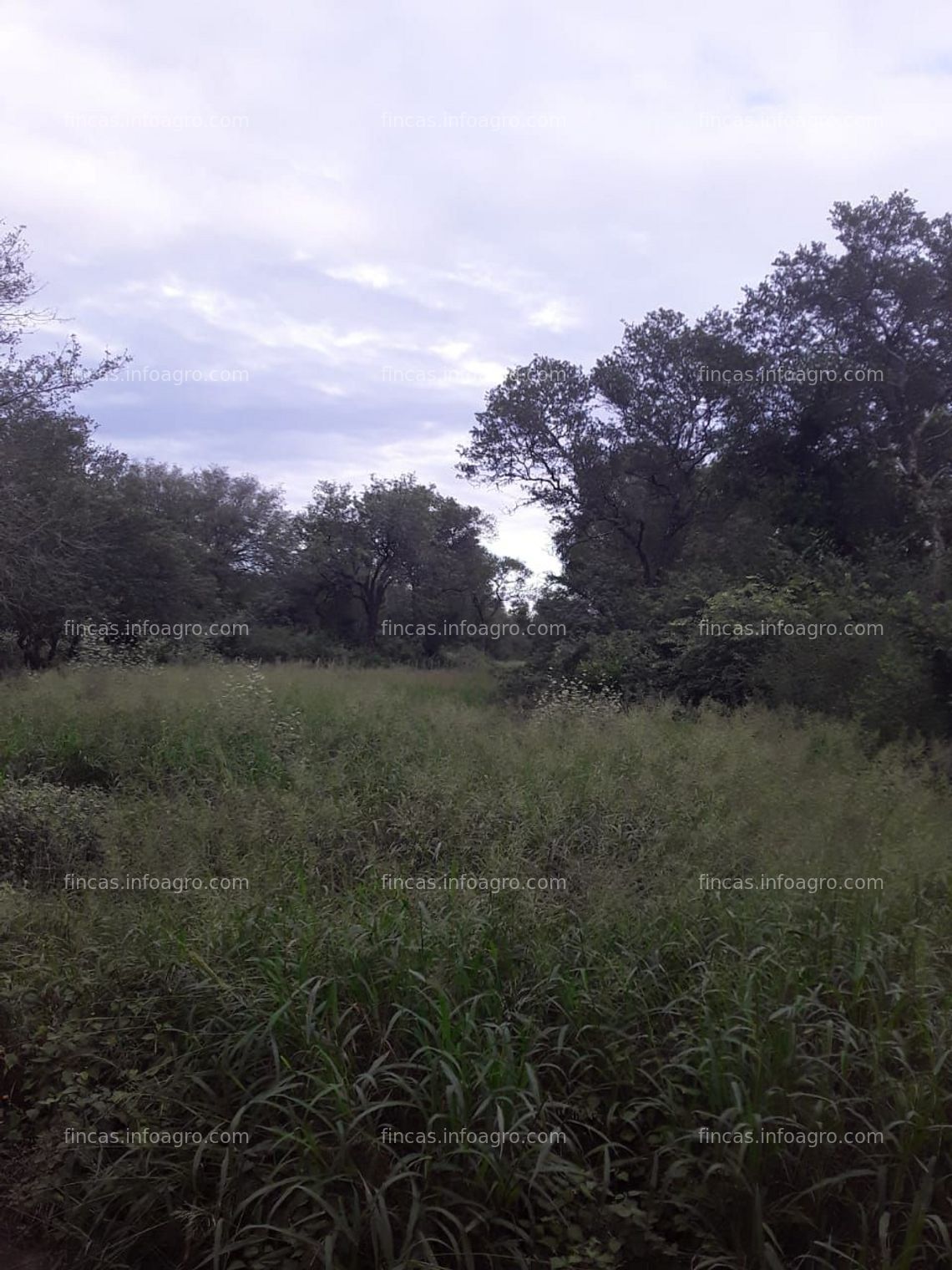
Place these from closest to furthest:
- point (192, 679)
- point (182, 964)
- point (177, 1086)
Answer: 1. point (177, 1086)
2. point (182, 964)
3. point (192, 679)

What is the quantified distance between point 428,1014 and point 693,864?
5.84ft

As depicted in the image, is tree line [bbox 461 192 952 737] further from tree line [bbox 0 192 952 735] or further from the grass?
the grass

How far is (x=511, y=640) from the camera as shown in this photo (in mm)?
22844

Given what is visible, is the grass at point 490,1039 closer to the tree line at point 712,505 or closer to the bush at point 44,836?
the bush at point 44,836

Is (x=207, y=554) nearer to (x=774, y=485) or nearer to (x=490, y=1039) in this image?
(x=774, y=485)

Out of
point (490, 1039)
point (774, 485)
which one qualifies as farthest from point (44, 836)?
point (774, 485)

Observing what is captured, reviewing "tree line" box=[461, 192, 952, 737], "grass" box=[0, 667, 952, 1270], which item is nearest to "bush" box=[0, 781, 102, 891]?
"grass" box=[0, 667, 952, 1270]

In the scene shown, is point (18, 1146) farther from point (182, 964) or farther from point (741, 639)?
point (741, 639)

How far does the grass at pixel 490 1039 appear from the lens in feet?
→ 8.13

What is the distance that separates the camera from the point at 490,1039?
2869 millimetres

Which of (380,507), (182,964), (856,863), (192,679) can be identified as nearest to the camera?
(182,964)

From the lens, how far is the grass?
97.5 inches

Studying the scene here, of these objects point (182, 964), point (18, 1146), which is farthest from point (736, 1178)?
point (18, 1146)

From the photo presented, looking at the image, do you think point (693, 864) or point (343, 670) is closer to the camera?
point (693, 864)
